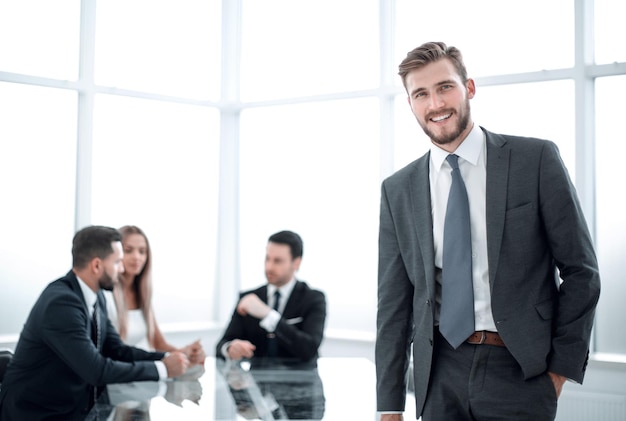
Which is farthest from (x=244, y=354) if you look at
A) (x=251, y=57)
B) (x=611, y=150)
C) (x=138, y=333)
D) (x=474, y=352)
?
(x=251, y=57)

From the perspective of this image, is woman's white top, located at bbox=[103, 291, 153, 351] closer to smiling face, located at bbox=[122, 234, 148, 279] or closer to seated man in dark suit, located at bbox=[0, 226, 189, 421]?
smiling face, located at bbox=[122, 234, 148, 279]

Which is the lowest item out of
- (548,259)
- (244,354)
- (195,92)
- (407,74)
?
(244,354)

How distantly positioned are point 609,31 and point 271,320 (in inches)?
114

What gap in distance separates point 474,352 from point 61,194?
13.5ft

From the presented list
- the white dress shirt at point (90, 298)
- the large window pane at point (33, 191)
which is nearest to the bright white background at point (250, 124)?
the large window pane at point (33, 191)

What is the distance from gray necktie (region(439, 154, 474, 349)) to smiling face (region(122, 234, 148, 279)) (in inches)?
111

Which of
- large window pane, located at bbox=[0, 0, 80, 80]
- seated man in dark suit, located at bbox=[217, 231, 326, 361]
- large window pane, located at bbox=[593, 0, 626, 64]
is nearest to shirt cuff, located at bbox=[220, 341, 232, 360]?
seated man in dark suit, located at bbox=[217, 231, 326, 361]

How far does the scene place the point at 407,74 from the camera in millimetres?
2066

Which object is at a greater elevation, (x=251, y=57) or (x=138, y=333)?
(x=251, y=57)

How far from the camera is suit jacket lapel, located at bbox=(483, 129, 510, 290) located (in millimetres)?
1897

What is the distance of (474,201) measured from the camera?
1997 millimetres

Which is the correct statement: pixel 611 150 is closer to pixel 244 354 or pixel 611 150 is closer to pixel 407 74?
pixel 244 354

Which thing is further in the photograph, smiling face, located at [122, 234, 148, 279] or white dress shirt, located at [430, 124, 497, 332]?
smiling face, located at [122, 234, 148, 279]

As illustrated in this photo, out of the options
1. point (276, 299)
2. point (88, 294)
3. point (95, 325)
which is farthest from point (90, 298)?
point (276, 299)
